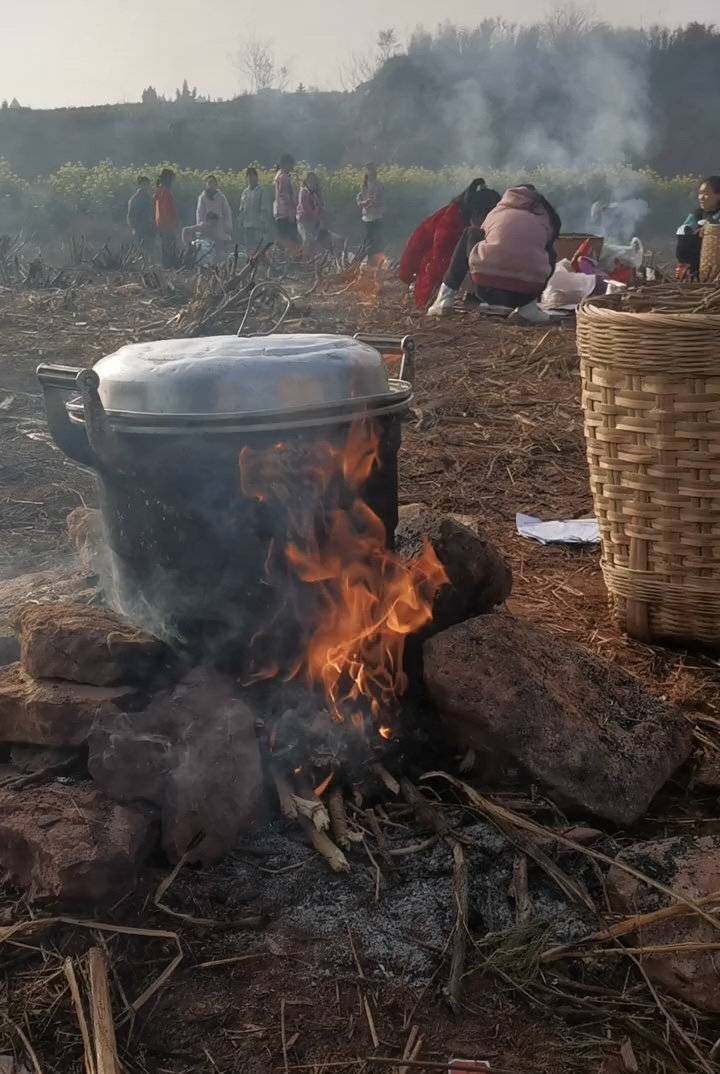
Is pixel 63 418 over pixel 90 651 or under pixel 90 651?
over

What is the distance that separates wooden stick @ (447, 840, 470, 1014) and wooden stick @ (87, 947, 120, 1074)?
2.05ft

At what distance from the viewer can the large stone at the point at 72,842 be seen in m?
1.97

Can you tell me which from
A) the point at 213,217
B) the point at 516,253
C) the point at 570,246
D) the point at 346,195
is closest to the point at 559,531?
the point at 516,253

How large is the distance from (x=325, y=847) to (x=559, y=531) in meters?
2.81

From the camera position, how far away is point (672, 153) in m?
42.6

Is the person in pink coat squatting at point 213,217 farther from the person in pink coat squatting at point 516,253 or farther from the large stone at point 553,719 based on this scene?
the large stone at point 553,719

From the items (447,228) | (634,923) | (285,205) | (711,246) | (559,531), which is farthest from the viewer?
(285,205)

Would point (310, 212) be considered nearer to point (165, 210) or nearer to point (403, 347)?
point (165, 210)

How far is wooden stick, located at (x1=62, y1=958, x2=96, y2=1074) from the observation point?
1668 mm

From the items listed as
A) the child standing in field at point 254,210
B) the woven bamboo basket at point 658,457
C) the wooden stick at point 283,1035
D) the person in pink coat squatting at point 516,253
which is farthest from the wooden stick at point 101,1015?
the child standing in field at point 254,210

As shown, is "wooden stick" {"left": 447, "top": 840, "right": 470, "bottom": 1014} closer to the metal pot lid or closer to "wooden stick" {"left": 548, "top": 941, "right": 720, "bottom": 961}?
"wooden stick" {"left": 548, "top": 941, "right": 720, "bottom": 961}

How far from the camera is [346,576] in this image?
8.54ft

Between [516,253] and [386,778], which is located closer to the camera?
[386,778]

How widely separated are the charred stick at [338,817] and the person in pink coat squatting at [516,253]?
8.25 meters
